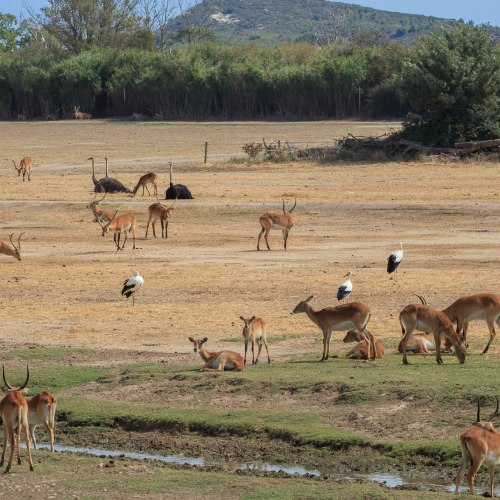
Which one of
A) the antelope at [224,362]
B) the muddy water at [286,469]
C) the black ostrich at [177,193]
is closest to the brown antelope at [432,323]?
the antelope at [224,362]

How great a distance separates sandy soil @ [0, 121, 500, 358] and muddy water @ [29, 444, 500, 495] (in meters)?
4.30

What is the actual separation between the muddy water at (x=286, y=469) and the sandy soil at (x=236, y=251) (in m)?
4.30

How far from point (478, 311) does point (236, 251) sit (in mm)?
11281

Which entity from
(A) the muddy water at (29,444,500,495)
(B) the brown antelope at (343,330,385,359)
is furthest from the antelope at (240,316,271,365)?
(A) the muddy water at (29,444,500,495)

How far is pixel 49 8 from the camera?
110 m

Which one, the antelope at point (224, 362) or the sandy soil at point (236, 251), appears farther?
the sandy soil at point (236, 251)

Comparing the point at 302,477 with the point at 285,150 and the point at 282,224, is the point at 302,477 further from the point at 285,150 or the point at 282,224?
the point at 285,150

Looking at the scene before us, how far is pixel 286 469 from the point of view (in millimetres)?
12398

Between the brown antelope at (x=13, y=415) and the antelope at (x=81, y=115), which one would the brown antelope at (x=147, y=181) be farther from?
the antelope at (x=81, y=115)

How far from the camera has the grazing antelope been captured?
53.3 ft

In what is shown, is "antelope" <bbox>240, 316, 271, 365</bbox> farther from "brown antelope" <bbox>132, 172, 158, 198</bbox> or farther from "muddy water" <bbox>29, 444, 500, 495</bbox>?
A: "brown antelope" <bbox>132, 172, 158, 198</bbox>

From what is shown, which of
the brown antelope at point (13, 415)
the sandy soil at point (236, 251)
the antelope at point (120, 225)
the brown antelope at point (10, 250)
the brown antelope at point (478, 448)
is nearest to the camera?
the brown antelope at point (478, 448)

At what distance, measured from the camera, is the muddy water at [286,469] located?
11.7 metres

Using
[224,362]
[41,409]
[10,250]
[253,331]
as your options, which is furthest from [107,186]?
[41,409]
